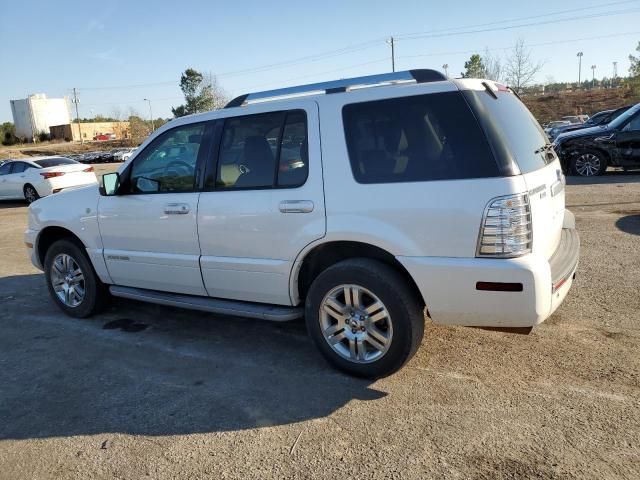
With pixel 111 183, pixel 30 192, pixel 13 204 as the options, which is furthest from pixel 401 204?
pixel 13 204

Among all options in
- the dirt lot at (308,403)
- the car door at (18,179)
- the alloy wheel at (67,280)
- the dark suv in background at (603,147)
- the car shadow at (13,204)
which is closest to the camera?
the dirt lot at (308,403)

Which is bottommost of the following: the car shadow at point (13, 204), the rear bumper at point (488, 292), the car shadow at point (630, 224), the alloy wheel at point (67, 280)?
the car shadow at point (13, 204)

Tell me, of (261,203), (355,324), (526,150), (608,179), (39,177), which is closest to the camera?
(526,150)

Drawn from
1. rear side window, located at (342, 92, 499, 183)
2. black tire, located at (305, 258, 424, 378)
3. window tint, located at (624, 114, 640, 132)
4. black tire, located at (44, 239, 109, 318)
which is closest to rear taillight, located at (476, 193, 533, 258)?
rear side window, located at (342, 92, 499, 183)

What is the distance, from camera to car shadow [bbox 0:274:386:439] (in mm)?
3361

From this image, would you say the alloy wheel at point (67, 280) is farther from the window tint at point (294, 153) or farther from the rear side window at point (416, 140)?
the rear side window at point (416, 140)

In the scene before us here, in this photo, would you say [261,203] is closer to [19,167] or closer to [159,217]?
[159,217]

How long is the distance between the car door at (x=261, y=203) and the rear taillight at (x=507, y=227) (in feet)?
3.62

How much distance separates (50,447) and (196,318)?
2.16 metres

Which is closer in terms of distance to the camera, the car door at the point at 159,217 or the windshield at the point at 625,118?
the car door at the point at 159,217

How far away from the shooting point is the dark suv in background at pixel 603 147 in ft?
42.1

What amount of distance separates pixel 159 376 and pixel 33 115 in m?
116

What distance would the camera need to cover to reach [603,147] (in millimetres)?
13281

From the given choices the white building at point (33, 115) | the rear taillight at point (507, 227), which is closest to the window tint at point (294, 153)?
the rear taillight at point (507, 227)
